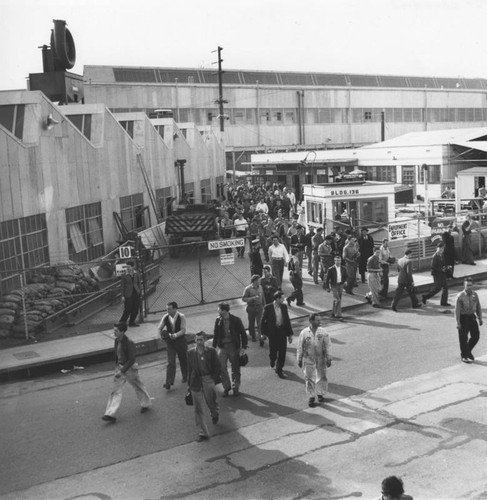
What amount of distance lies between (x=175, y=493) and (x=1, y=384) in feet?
20.7

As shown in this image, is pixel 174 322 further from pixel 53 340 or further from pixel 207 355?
pixel 53 340

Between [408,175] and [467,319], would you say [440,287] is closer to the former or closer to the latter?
[467,319]

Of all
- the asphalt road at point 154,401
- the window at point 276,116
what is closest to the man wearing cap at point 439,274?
the asphalt road at point 154,401

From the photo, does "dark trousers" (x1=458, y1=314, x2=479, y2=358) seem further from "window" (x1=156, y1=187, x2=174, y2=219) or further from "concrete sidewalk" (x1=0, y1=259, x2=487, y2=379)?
"window" (x1=156, y1=187, x2=174, y2=219)

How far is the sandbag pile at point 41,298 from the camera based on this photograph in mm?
15570

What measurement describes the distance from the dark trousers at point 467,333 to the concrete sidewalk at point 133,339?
4.97 metres

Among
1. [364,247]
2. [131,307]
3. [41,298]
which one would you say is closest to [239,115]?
[364,247]

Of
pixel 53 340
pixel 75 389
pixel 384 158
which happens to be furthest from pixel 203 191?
pixel 75 389

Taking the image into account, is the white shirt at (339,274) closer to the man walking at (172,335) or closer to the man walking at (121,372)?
the man walking at (172,335)

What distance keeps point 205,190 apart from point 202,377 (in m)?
38.0

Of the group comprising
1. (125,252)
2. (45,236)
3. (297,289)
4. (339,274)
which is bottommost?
(297,289)

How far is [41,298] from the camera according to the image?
54.2 feet

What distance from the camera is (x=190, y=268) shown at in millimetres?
24125

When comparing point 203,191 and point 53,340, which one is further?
point 203,191
